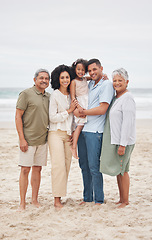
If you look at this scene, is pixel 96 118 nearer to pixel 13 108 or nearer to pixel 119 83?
pixel 119 83

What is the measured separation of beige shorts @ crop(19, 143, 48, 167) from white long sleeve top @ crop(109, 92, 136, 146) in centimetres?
99

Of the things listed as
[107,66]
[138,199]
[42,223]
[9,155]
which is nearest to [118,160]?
[138,199]

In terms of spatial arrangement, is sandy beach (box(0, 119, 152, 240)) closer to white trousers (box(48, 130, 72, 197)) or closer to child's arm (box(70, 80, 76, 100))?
white trousers (box(48, 130, 72, 197))

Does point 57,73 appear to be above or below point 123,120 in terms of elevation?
above

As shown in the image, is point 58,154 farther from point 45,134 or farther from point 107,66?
point 107,66

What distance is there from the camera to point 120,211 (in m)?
3.53

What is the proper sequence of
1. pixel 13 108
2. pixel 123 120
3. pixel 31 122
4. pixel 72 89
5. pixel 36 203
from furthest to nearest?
pixel 13 108, pixel 36 203, pixel 72 89, pixel 31 122, pixel 123 120

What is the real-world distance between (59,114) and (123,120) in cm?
84

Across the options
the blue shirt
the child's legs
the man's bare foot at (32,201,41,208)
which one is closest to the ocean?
the man's bare foot at (32,201,41,208)

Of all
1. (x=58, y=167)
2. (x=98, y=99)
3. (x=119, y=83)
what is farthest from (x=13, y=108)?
(x=119, y=83)

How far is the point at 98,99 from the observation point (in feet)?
12.0

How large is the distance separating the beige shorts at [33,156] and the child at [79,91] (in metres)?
0.42

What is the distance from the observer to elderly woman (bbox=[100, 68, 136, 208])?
3.42 m

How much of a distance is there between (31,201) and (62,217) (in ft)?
2.76
